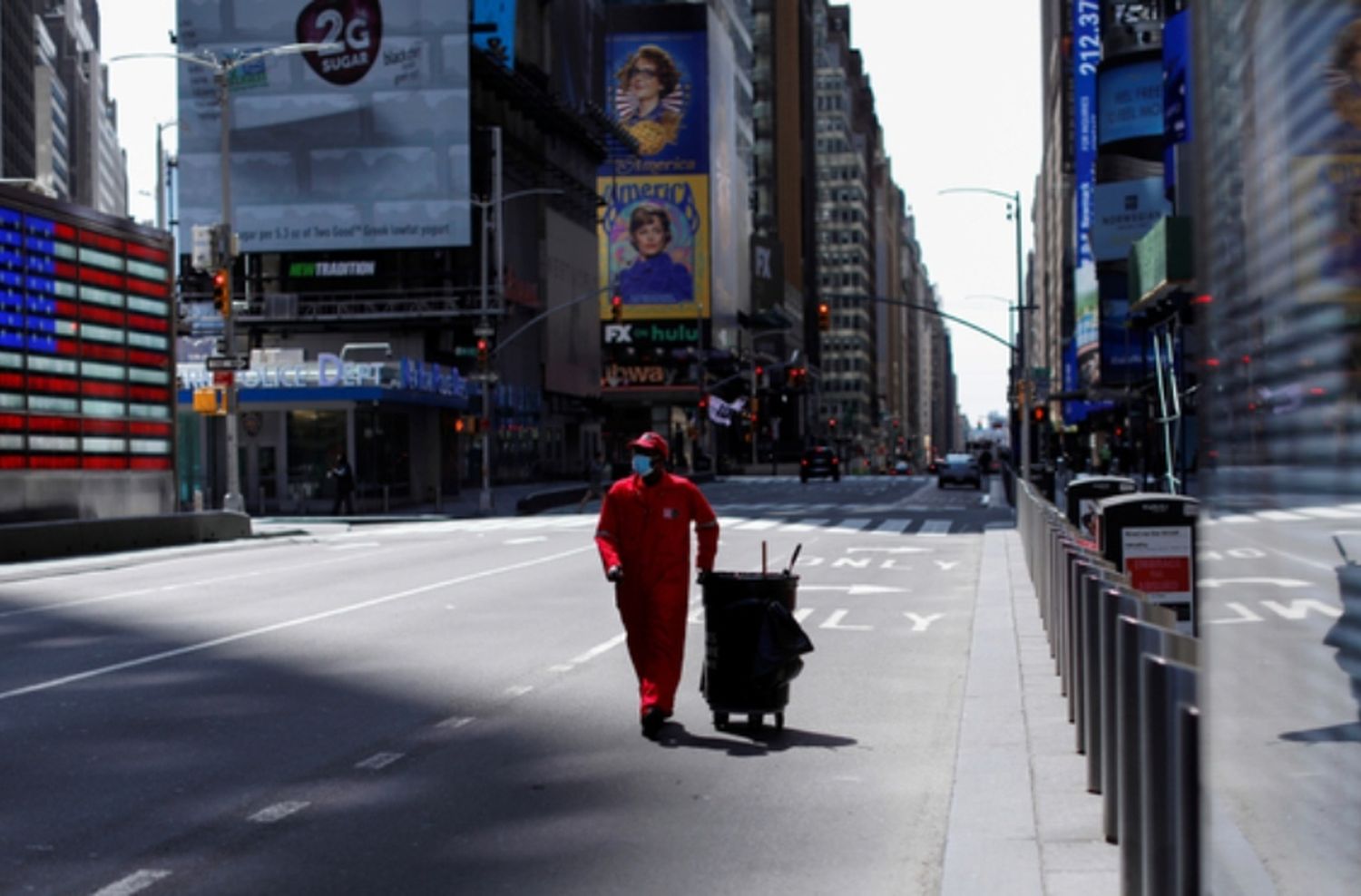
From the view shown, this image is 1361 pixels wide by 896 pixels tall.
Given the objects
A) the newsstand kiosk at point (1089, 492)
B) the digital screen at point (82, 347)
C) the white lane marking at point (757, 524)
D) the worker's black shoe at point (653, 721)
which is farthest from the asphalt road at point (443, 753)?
the white lane marking at point (757, 524)

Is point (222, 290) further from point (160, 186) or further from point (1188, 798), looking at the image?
point (1188, 798)

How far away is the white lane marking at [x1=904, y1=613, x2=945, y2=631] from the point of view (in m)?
16.2

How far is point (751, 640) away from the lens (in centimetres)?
949

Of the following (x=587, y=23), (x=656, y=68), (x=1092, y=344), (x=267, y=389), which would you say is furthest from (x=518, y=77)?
(x=656, y=68)

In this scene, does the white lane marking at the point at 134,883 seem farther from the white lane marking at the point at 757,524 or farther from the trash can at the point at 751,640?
the white lane marking at the point at 757,524

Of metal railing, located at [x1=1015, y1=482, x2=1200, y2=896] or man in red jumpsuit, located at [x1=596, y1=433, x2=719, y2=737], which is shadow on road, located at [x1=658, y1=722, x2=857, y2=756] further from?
metal railing, located at [x1=1015, y1=482, x2=1200, y2=896]

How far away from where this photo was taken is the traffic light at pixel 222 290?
1335 inches

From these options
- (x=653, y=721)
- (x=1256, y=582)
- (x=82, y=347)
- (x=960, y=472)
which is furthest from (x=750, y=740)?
(x=960, y=472)

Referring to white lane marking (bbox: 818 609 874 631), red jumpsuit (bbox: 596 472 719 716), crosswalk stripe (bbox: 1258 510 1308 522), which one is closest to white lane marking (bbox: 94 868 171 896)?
red jumpsuit (bbox: 596 472 719 716)

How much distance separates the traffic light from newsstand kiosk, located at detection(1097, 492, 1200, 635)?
81.9 ft

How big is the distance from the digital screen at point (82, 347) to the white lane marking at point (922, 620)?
16514 mm

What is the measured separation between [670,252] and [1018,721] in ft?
361

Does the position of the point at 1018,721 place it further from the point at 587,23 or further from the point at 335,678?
the point at 587,23

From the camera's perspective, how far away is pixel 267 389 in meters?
48.3
